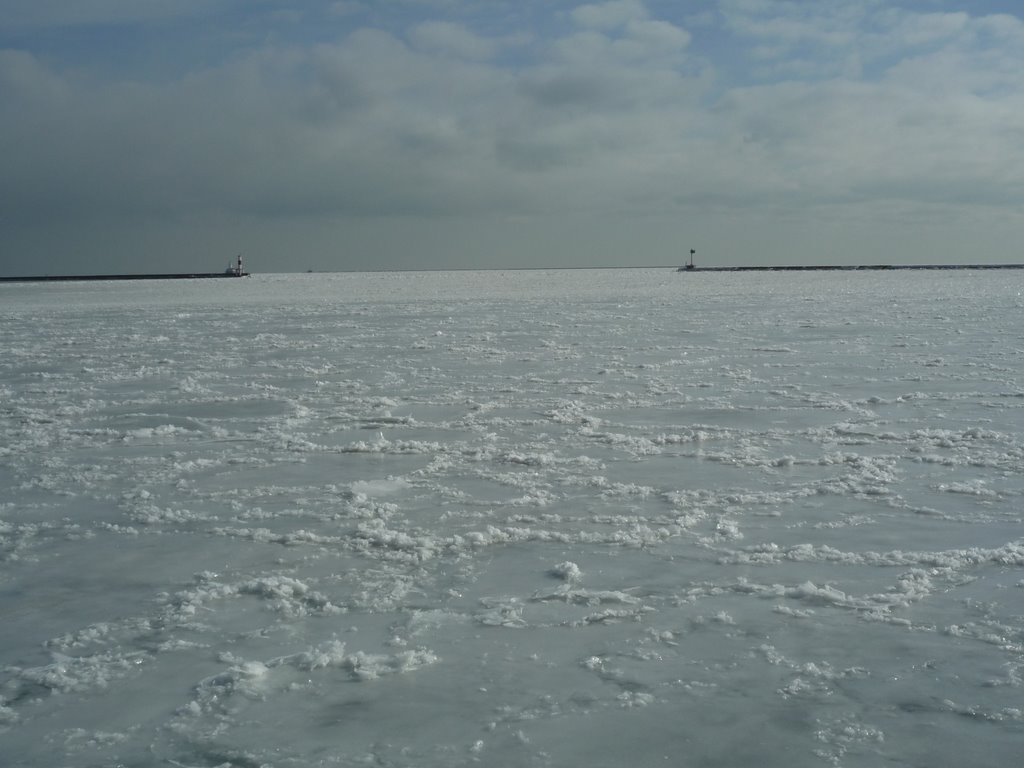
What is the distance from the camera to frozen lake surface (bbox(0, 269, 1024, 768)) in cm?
280

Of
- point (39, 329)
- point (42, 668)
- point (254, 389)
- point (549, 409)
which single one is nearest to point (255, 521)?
point (42, 668)

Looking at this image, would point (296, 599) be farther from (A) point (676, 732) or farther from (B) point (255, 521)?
(A) point (676, 732)

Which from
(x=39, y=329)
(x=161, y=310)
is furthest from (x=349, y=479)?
(x=161, y=310)

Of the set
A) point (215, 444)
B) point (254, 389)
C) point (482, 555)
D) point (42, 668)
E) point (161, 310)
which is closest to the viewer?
point (42, 668)

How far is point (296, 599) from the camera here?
385 centimetres

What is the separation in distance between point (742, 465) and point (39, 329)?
18.1 meters

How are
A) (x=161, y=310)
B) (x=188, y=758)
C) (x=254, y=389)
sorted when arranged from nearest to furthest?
(x=188, y=758)
(x=254, y=389)
(x=161, y=310)

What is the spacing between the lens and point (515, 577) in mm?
4102

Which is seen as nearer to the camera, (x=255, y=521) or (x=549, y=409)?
(x=255, y=521)

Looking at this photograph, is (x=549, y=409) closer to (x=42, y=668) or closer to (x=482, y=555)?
(x=482, y=555)

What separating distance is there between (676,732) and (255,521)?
295cm

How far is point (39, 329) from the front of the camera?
19.6 meters

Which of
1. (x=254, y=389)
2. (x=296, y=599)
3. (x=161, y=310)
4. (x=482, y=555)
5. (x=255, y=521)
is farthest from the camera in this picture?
(x=161, y=310)

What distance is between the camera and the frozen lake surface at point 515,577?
9.20 feet
